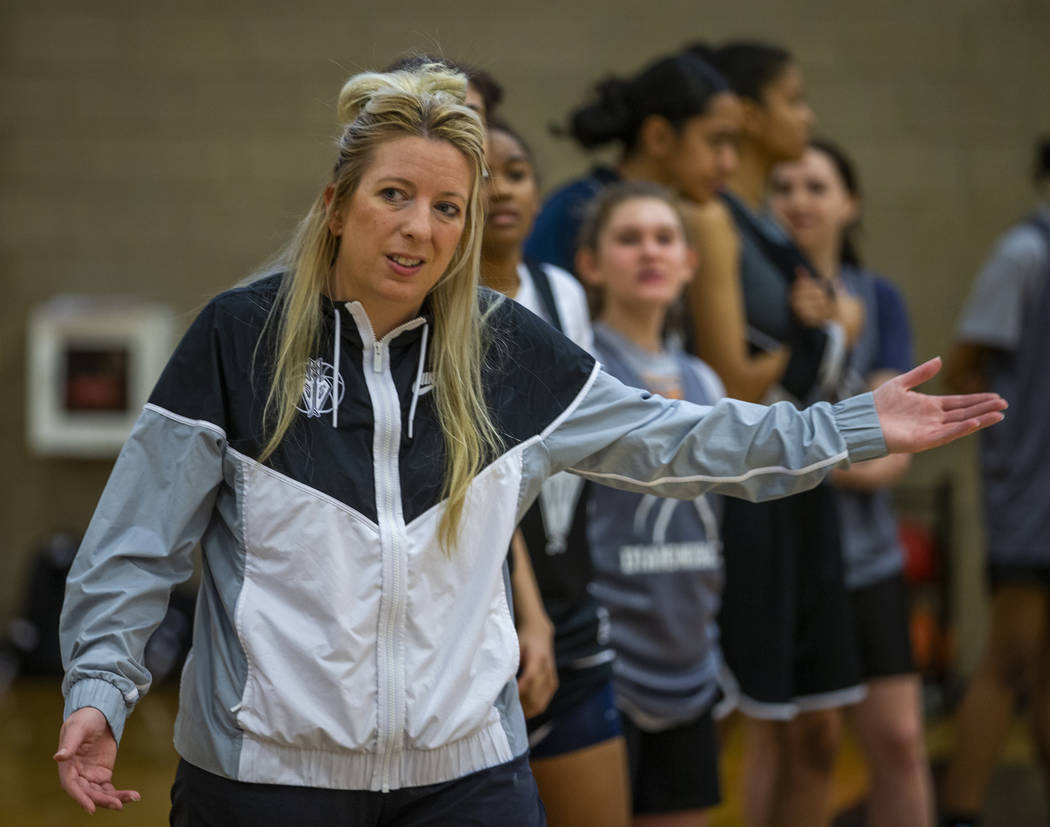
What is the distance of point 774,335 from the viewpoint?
3.06m

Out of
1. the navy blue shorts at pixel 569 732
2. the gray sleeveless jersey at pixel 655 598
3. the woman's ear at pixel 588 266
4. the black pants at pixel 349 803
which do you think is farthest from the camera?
the woman's ear at pixel 588 266

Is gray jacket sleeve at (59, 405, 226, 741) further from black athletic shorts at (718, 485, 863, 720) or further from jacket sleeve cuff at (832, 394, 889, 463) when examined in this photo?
black athletic shorts at (718, 485, 863, 720)

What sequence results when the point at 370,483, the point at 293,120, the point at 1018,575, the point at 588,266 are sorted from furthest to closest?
the point at 293,120 → the point at 1018,575 → the point at 588,266 → the point at 370,483

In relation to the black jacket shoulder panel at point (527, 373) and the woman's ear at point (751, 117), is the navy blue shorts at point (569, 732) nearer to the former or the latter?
the black jacket shoulder panel at point (527, 373)

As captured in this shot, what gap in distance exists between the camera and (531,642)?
82.9 inches

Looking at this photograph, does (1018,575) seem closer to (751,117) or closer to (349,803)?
(751,117)

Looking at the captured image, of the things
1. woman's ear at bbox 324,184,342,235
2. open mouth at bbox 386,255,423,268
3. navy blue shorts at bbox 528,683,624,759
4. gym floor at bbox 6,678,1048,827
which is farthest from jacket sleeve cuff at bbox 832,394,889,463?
gym floor at bbox 6,678,1048,827

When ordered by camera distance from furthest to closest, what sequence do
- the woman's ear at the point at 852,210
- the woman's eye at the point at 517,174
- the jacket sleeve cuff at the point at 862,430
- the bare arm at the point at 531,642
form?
1. the woman's ear at the point at 852,210
2. the woman's eye at the point at 517,174
3. the bare arm at the point at 531,642
4. the jacket sleeve cuff at the point at 862,430

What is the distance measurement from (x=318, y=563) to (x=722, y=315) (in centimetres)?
163

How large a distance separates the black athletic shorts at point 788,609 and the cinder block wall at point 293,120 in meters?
3.08

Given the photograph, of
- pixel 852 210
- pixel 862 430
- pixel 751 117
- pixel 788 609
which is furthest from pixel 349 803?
pixel 852 210

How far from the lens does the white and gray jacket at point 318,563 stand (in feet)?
4.95

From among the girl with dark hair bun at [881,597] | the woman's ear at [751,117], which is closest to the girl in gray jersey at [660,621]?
the girl with dark hair bun at [881,597]

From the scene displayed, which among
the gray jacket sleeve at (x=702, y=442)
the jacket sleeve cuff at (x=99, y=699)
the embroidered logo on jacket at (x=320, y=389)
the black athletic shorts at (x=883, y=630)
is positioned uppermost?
the embroidered logo on jacket at (x=320, y=389)
